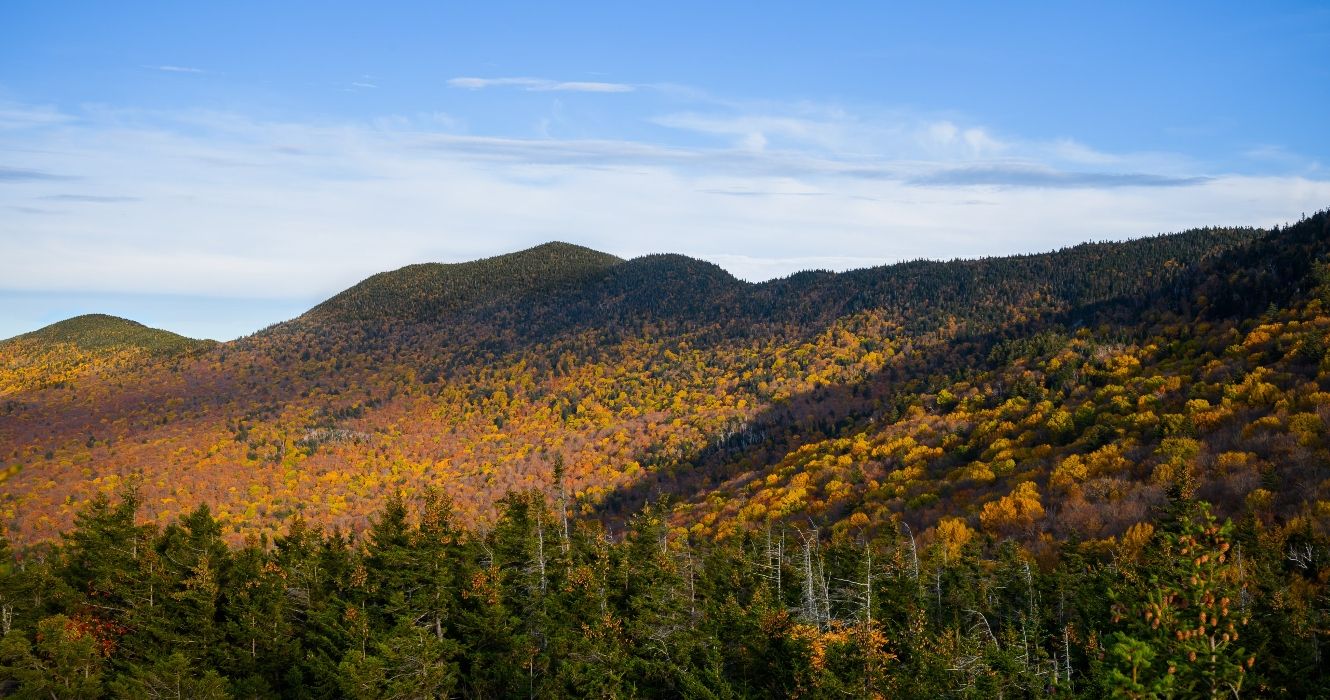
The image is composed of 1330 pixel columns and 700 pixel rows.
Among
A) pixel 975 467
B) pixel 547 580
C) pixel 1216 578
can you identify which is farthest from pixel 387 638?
pixel 975 467

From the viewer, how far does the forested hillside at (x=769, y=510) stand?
2727 cm

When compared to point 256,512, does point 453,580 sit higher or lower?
higher

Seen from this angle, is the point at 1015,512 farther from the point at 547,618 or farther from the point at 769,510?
the point at 547,618

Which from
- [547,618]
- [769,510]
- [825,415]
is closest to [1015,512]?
[769,510]

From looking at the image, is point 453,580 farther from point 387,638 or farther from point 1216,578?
point 1216,578

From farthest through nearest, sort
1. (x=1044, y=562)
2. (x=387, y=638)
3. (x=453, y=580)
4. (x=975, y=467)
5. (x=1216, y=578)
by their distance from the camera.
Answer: (x=975, y=467) → (x=1044, y=562) → (x=453, y=580) → (x=387, y=638) → (x=1216, y=578)

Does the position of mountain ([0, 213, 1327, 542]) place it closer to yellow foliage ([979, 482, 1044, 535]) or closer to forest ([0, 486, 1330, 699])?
yellow foliage ([979, 482, 1044, 535])

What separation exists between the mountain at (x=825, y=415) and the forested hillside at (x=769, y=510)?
2.14 feet

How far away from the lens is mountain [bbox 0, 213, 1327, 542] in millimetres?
67750

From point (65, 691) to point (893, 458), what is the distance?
85.4 metres

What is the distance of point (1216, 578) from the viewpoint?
11586 mm

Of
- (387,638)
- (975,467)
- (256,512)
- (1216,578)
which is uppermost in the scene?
(1216,578)

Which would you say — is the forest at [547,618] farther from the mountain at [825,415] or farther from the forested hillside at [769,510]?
the mountain at [825,415]

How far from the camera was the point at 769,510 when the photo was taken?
8800cm
